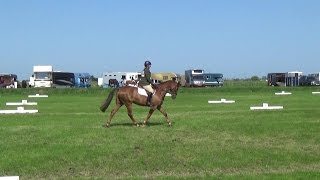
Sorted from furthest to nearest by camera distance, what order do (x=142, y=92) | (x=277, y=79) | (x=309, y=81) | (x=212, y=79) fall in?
1. (x=277, y=79)
2. (x=309, y=81)
3. (x=212, y=79)
4. (x=142, y=92)

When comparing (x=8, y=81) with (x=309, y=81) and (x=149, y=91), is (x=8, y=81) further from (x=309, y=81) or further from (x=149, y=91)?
(x=149, y=91)

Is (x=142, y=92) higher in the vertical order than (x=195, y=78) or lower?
higher

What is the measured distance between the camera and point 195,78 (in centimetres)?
9188

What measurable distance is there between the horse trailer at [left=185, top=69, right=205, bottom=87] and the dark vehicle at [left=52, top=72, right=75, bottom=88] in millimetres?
18944

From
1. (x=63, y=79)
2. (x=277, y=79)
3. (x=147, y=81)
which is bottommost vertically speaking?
(x=277, y=79)

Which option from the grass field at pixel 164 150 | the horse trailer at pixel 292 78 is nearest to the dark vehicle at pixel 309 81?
the horse trailer at pixel 292 78

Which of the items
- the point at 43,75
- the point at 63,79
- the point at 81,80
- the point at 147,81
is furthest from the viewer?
the point at 81,80

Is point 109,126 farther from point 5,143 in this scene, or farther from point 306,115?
point 306,115

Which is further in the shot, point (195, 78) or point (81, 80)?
point (81, 80)

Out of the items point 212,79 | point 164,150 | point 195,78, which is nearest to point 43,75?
point 195,78

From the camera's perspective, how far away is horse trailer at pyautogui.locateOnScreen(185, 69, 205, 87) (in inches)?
3563

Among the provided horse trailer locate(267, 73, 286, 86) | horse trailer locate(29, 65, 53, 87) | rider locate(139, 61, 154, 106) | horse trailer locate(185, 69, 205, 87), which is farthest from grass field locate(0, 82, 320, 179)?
horse trailer locate(267, 73, 286, 86)

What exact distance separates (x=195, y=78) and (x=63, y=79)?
70.5ft

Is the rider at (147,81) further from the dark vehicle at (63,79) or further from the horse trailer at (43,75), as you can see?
the dark vehicle at (63,79)
